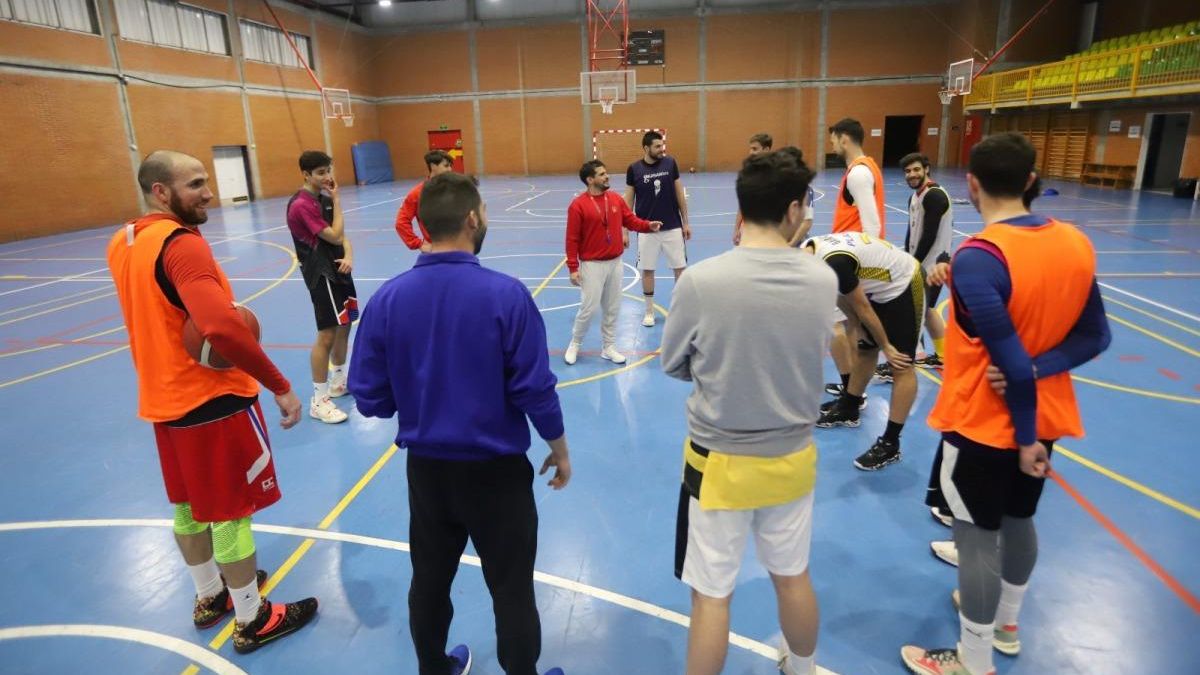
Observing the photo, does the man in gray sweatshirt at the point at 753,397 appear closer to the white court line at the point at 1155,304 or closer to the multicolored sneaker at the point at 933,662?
the multicolored sneaker at the point at 933,662

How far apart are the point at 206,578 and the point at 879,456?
399 centimetres

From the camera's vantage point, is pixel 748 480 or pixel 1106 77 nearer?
pixel 748 480

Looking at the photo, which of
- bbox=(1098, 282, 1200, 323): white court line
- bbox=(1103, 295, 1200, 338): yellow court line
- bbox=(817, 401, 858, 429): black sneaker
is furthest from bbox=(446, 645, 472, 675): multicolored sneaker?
bbox=(1098, 282, 1200, 323): white court line

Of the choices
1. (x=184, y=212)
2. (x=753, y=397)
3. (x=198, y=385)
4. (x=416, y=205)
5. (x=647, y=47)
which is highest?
(x=647, y=47)

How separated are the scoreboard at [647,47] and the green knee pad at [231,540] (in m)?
30.4

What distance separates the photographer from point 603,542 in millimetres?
3762

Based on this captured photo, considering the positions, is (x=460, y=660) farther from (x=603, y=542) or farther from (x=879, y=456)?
(x=879, y=456)

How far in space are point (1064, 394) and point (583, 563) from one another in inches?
92.6

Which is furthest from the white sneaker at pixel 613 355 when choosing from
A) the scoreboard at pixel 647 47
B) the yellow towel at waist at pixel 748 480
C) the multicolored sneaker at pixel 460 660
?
the scoreboard at pixel 647 47

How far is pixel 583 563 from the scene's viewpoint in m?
3.58

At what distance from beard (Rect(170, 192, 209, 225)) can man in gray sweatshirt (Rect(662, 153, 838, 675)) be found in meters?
2.01

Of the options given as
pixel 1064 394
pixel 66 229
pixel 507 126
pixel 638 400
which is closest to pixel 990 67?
pixel 507 126

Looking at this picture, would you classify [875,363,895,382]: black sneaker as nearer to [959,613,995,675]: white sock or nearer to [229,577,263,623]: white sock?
[959,613,995,675]: white sock

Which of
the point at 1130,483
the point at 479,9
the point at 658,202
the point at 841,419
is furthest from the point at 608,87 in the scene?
the point at 1130,483
